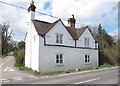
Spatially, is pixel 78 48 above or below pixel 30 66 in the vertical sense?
above

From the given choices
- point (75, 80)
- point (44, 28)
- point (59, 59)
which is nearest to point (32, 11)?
point (44, 28)

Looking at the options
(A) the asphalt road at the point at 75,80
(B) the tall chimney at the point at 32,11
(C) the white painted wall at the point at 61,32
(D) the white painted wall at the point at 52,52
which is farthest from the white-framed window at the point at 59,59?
(A) the asphalt road at the point at 75,80

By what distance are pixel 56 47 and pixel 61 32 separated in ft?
8.66

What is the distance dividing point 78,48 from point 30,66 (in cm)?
810

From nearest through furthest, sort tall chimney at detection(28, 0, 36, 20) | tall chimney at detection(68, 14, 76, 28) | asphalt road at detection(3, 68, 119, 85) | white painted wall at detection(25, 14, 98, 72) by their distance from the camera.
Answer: asphalt road at detection(3, 68, 119, 85)
white painted wall at detection(25, 14, 98, 72)
tall chimney at detection(28, 0, 36, 20)
tall chimney at detection(68, 14, 76, 28)

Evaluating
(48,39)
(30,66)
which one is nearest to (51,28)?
(48,39)

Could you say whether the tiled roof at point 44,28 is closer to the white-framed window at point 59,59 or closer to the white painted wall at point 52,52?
the white painted wall at point 52,52

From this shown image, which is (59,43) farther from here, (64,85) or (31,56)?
(64,85)

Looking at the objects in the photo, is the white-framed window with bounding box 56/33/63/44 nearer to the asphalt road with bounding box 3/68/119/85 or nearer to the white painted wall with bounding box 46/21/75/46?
the white painted wall with bounding box 46/21/75/46

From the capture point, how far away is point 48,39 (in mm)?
27828

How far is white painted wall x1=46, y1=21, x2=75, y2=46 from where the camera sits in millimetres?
28047

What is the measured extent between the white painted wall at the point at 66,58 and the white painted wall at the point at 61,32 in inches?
34.2

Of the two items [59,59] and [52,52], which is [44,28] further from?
[59,59]

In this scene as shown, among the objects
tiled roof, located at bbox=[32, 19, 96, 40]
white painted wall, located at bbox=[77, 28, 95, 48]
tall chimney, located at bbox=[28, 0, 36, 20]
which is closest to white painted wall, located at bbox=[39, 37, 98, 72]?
white painted wall, located at bbox=[77, 28, 95, 48]
